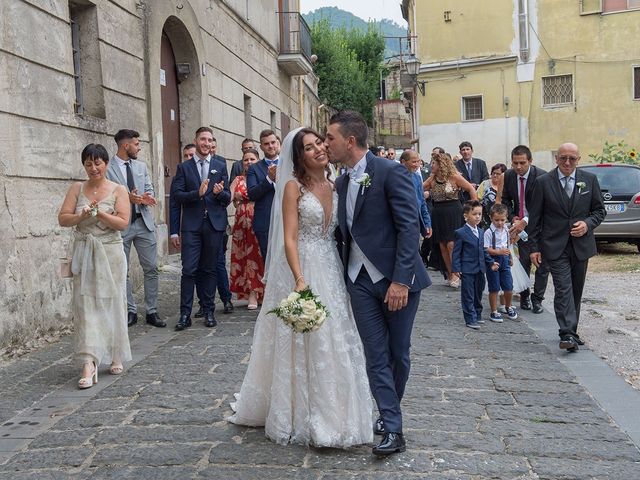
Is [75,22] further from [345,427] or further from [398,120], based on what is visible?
[398,120]

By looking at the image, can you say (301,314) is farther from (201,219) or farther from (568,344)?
(201,219)

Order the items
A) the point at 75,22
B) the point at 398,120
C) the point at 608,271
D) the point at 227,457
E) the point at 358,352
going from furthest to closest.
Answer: the point at 398,120, the point at 608,271, the point at 75,22, the point at 358,352, the point at 227,457

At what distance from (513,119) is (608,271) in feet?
56.6

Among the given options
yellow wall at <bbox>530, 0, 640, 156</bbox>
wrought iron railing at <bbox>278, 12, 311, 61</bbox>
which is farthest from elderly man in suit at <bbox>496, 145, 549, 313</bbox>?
yellow wall at <bbox>530, 0, 640, 156</bbox>

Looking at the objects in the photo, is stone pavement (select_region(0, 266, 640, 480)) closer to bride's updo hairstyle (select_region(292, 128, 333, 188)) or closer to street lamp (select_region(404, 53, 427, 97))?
bride's updo hairstyle (select_region(292, 128, 333, 188))

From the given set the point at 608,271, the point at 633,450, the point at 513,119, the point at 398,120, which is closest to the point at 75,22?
the point at 633,450

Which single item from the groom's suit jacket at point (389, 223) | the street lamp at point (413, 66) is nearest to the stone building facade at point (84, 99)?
the groom's suit jacket at point (389, 223)

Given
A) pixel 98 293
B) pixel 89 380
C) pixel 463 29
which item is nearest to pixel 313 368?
pixel 89 380

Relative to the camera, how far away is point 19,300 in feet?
22.5

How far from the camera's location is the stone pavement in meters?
3.91

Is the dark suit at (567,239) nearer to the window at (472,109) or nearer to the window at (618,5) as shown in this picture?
the window at (618,5)

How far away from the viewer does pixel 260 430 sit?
4.55 meters

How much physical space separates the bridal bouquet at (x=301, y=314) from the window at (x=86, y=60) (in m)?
5.94

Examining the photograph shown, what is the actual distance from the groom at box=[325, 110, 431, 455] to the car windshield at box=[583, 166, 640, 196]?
10858 millimetres
